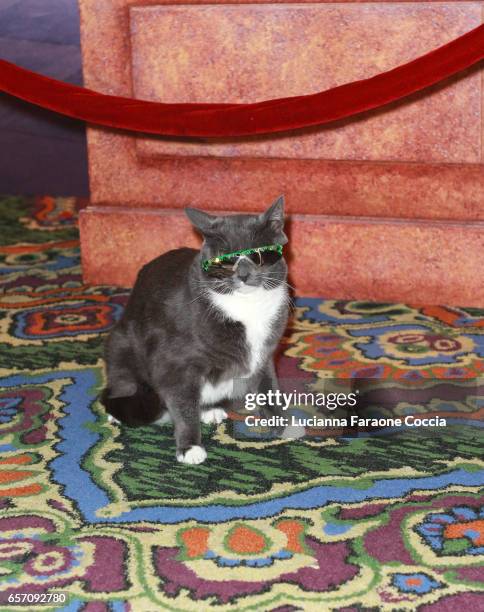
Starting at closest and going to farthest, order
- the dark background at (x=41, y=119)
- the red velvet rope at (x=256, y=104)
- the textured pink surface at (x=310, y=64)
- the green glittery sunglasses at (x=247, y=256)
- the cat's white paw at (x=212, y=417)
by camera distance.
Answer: the green glittery sunglasses at (x=247, y=256) → the red velvet rope at (x=256, y=104) → the cat's white paw at (x=212, y=417) → the textured pink surface at (x=310, y=64) → the dark background at (x=41, y=119)

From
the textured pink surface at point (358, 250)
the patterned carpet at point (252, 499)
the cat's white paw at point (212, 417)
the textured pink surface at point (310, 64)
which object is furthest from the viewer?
the textured pink surface at point (358, 250)

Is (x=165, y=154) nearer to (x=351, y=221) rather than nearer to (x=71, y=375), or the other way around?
(x=351, y=221)

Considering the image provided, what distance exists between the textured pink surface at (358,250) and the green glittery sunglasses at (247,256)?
2.95 feet

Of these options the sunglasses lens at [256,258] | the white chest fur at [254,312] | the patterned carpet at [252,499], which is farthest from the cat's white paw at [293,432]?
the sunglasses lens at [256,258]

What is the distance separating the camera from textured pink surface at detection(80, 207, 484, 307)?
Result: 270 cm

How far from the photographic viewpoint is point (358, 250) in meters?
2.77

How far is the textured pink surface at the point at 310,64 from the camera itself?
2.56 meters

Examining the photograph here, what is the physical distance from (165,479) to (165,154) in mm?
1308

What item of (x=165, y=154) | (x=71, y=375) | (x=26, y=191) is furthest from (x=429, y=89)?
(x=26, y=191)

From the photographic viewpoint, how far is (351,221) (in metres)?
2.75

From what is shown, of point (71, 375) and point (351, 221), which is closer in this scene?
point (71, 375)

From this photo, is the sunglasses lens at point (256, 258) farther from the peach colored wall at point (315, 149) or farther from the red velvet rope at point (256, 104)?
the peach colored wall at point (315, 149)

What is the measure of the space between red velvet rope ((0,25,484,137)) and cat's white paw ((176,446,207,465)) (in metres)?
0.80

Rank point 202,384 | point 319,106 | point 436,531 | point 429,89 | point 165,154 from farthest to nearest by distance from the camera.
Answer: point 165,154, point 429,89, point 319,106, point 202,384, point 436,531
